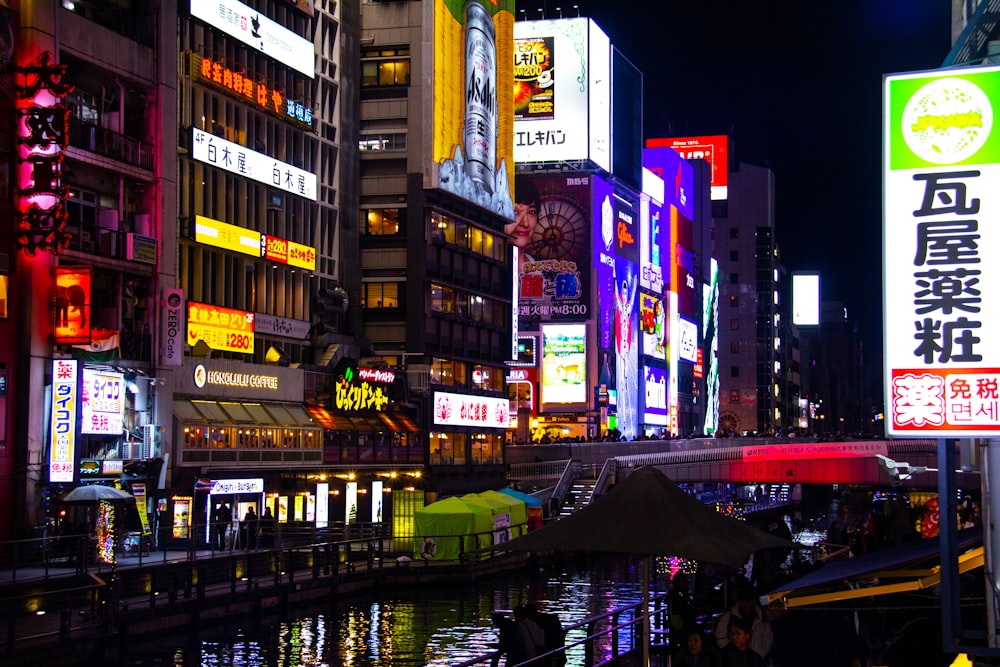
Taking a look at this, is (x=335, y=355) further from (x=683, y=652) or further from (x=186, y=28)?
(x=683, y=652)

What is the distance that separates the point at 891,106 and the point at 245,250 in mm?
53785

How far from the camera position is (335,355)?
7275 centimetres

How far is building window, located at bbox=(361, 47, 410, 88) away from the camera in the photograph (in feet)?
276

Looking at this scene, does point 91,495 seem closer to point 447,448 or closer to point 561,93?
point 447,448

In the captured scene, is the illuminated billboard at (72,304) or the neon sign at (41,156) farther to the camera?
the illuminated billboard at (72,304)

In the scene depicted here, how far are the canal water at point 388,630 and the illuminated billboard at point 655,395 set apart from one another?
289 ft

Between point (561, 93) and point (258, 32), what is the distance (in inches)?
2678

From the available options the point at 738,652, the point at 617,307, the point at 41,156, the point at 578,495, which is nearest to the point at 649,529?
the point at 738,652

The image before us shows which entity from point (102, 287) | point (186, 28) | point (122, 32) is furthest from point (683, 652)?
point (186, 28)

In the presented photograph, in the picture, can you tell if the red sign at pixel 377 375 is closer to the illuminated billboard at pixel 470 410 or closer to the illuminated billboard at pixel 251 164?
the illuminated billboard at pixel 470 410

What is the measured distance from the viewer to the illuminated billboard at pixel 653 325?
474 feet

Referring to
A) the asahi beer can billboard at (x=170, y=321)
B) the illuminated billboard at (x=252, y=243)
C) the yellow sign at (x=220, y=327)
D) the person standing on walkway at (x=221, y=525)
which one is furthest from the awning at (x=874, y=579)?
the illuminated billboard at (x=252, y=243)

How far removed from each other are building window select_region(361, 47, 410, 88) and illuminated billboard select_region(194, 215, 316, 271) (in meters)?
16.1

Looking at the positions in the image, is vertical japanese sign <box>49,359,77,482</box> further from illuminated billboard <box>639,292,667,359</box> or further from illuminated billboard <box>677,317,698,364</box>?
illuminated billboard <box>677,317,698,364</box>
